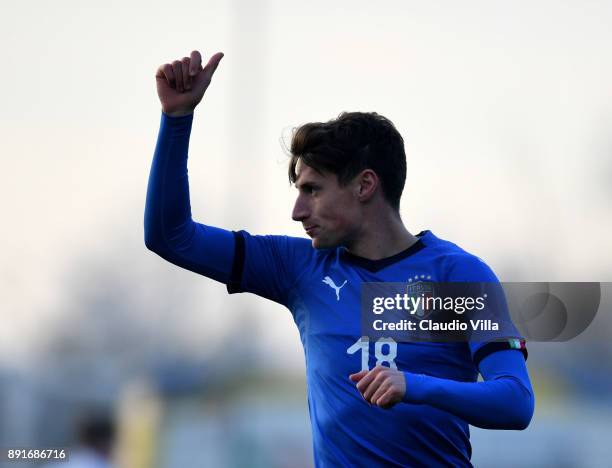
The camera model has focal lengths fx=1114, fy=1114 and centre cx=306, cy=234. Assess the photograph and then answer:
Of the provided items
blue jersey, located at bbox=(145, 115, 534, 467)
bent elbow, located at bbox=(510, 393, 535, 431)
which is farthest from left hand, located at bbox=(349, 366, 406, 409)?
bent elbow, located at bbox=(510, 393, 535, 431)

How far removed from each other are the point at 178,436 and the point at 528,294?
1147cm

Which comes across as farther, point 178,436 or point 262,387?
point 262,387

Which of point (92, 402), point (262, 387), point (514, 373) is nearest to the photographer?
point (514, 373)

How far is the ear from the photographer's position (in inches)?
169

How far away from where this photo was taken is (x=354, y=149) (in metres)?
4.35

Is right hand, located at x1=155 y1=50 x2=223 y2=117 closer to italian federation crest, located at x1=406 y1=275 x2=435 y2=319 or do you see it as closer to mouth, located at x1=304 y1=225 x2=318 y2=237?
mouth, located at x1=304 y1=225 x2=318 y2=237

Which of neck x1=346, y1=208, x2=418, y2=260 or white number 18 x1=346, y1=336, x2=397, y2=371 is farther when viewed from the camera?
neck x1=346, y1=208, x2=418, y2=260

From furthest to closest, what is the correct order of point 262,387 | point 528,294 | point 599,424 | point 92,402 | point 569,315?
1. point 262,387
2. point 92,402
3. point 599,424
4. point 569,315
5. point 528,294

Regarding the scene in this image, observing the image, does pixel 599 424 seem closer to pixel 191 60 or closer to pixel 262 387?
pixel 262 387

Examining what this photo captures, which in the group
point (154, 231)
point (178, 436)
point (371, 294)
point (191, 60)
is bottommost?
point (178, 436)

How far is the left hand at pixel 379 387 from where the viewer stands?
134 inches

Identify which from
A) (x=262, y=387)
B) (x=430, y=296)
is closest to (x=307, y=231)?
(x=430, y=296)

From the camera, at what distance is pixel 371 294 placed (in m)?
4.20

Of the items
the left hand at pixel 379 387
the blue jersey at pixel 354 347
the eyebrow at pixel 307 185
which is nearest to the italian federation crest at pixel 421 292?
the blue jersey at pixel 354 347
